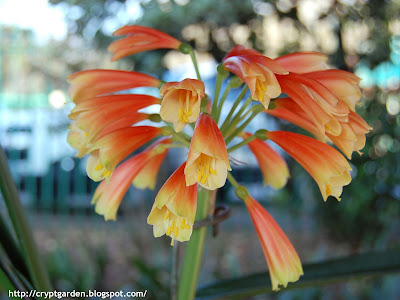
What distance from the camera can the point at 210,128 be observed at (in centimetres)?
40

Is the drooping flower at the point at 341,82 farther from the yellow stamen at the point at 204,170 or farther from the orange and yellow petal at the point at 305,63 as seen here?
the yellow stamen at the point at 204,170

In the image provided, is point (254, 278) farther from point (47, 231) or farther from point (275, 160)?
point (47, 231)

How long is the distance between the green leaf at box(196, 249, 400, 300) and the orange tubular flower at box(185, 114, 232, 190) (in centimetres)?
24

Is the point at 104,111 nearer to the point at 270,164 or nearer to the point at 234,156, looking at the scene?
the point at 270,164

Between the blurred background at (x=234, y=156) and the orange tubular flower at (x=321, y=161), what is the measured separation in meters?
0.96

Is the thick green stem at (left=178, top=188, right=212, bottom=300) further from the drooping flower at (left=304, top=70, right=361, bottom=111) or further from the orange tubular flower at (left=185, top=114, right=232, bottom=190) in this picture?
the drooping flower at (left=304, top=70, right=361, bottom=111)

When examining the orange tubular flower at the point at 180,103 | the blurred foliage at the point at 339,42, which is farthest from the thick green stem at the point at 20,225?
the blurred foliage at the point at 339,42

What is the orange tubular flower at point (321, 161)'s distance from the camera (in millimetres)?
434

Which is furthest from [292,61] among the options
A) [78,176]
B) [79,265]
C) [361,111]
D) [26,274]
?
[78,176]

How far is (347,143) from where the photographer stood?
0.43m

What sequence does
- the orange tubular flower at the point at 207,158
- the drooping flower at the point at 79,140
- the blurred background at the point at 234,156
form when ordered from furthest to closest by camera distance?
the blurred background at the point at 234,156 < the drooping flower at the point at 79,140 < the orange tubular flower at the point at 207,158

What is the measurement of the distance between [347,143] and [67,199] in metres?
3.76

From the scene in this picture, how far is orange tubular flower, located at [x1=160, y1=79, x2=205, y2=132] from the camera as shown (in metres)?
0.39

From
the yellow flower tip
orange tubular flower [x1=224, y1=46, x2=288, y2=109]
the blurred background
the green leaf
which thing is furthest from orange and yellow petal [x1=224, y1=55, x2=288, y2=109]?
the blurred background
